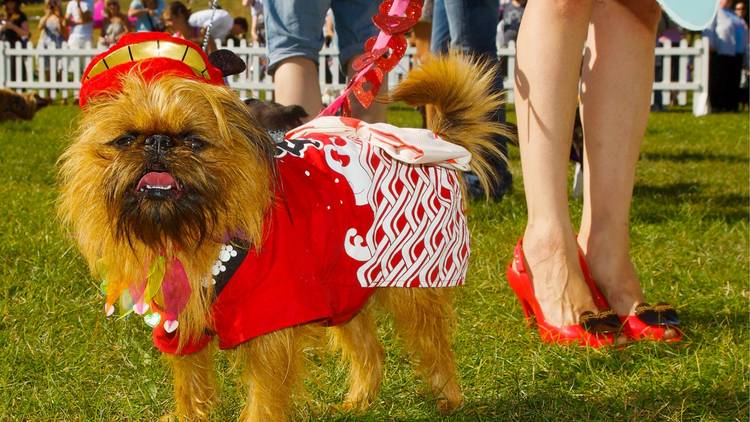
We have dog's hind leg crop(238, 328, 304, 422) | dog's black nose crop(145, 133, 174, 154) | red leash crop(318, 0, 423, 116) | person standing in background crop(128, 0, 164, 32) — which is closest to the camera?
dog's black nose crop(145, 133, 174, 154)

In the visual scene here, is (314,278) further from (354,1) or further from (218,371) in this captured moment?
(354,1)

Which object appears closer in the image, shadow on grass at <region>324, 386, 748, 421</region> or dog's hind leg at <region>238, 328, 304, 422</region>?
dog's hind leg at <region>238, 328, 304, 422</region>

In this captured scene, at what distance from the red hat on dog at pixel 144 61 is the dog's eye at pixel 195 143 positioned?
5.9 inches

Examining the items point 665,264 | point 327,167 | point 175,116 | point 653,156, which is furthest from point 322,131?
point 653,156

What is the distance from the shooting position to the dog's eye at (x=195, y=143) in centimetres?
187

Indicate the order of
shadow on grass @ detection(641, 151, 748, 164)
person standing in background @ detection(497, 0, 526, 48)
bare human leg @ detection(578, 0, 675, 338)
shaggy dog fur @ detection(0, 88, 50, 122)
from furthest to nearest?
person standing in background @ detection(497, 0, 526, 48), shaggy dog fur @ detection(0, 88, 50, 122), shadow on grass @ detection(641, 151, 748, 164), bare human leg @ detection(578, 0, 675, 338)

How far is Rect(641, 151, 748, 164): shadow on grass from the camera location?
8195mm

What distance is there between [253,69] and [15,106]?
4.89 m

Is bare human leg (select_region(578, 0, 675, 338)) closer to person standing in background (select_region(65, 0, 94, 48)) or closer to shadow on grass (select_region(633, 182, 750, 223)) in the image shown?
shadow on grass (select_region(633, 182, 750, 223))

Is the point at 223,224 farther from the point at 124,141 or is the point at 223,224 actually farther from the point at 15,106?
the point at 15,106

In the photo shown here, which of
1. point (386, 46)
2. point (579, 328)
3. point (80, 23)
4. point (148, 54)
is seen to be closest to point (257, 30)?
point (80, 23)

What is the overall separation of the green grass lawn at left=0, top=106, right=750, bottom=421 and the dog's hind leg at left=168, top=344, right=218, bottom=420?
0.30ft

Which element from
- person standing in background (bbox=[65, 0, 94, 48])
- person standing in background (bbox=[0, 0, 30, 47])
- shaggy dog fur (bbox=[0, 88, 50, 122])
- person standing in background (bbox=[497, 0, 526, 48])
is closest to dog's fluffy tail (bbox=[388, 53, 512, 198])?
shaggy dog fur (bbox=[0, 88, 50, 122])

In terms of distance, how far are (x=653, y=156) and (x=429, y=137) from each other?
6.44 m
